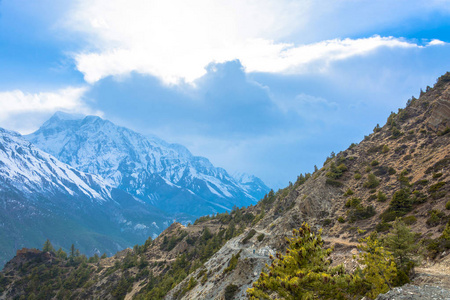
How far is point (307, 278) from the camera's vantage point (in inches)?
747

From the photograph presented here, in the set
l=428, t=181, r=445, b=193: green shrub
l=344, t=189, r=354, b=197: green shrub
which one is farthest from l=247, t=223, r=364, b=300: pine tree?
l=344, t=189, r=354, b=197: green shrub

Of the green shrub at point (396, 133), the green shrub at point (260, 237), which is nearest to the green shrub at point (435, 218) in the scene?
the green shrub at point (260, 237)

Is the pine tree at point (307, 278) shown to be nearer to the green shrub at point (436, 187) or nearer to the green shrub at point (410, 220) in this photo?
the green shrub at point (410, 220)

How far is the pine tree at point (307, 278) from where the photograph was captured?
751 inches

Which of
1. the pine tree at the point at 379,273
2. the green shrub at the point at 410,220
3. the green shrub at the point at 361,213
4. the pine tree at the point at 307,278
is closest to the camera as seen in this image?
the pine tree at the point at 307,278

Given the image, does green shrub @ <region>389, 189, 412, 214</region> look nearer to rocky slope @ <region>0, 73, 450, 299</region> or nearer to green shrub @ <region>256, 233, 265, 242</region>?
rocky slope @ <region>0, 73, 450, 299</region>

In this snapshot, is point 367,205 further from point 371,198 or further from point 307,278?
point 307,278

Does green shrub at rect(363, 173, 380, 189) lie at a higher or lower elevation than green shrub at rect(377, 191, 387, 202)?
higher

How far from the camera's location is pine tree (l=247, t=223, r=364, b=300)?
1908 centimetres

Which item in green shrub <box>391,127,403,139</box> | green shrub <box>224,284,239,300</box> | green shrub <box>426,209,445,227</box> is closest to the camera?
green shrub <box>426,209,445,227</box>

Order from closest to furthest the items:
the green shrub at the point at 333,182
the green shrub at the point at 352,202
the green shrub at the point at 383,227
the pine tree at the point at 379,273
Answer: the pine tree at the point at 379,273
the green shrub at the point at 383,227
the green shrub at the point at 352,202
the green shrub at the point at 333,182

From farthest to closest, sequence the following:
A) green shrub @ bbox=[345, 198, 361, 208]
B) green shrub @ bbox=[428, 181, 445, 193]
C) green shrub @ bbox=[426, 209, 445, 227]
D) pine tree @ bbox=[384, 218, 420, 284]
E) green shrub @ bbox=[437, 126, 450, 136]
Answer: green shrub @ bbox=[437, 126, 450, 136], green shrub @ bbox=[345, 198, 361, 208], green shrub @ bbox=[428, 181, 445, 193], green shrub @ bbox=[426, 209, 445, 227], pine tree @ bbox=[384, 218, 420, 284]

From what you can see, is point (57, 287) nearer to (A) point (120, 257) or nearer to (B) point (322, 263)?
(A) point (120, 257)

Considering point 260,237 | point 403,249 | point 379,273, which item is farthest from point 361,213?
point 379,273
